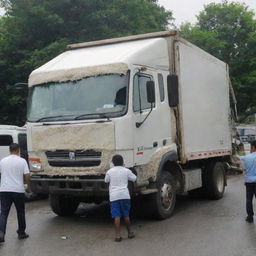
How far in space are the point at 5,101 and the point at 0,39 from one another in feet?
8.51

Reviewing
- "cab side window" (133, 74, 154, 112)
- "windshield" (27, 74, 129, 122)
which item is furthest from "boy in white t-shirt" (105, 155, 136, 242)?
"cab side window" (133, 74, 154, 112)

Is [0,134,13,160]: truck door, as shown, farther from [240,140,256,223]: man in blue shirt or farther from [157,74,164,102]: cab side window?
[240,140,256,223]: man in blue shirt

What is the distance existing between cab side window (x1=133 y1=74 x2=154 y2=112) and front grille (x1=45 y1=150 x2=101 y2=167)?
1.07 metres

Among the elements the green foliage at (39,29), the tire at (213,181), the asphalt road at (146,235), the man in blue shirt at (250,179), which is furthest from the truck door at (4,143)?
the man in blue shirt at (250,179)

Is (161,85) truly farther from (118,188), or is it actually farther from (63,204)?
(63,204)

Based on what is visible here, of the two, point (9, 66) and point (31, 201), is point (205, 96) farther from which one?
point (9, 66)

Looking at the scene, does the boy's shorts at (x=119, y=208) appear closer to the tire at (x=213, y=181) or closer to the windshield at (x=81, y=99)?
the windshield at (x=81, y=99)

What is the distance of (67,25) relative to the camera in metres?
17.8

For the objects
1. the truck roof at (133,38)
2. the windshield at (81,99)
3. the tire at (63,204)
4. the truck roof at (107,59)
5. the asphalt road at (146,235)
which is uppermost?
the truck roof at (133,38)

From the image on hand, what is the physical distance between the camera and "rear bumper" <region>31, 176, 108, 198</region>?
7578 millimetres

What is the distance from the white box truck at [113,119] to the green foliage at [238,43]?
17.0m

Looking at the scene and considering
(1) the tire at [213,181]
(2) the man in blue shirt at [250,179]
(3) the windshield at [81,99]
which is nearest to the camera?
(3) the windshield at [81,99]

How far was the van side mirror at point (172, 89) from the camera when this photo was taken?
848 centimetres

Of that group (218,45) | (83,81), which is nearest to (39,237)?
(83,81)
